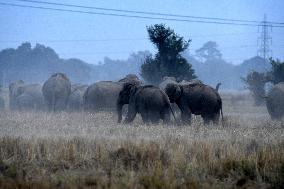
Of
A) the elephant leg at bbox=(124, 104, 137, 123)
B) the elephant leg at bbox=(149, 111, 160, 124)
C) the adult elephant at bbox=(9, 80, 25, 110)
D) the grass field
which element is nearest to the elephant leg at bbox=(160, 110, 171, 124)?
the elephant leg at bbox=(149, 111, 160, 124)

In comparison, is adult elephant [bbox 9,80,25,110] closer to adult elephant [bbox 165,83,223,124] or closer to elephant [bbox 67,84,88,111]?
elephant [bbox 67,84,88,111]

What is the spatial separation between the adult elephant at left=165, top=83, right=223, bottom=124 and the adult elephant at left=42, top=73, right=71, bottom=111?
1244cm

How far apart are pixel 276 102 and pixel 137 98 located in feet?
34.2

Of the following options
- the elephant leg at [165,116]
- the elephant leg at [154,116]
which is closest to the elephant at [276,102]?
the elephant leg at [165,116]

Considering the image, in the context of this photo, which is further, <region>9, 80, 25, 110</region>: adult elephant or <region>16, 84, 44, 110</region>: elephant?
<region>9, 80, 25, 110</region>: adult elephant

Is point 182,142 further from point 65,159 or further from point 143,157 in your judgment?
point 65,159

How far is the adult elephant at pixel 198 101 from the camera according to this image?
23.5m

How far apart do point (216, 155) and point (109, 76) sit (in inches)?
6970

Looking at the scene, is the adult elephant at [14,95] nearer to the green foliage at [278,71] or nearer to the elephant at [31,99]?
the elephant at [31,99]

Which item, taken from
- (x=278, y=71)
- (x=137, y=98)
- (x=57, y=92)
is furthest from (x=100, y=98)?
(x=278, y=71)

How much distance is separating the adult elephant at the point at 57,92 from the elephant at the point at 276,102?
14.4 meters

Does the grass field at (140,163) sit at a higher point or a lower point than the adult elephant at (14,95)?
lower

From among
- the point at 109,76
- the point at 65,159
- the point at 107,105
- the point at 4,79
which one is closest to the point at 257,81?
the point at 107,105

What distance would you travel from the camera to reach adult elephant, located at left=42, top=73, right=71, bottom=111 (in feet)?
112
